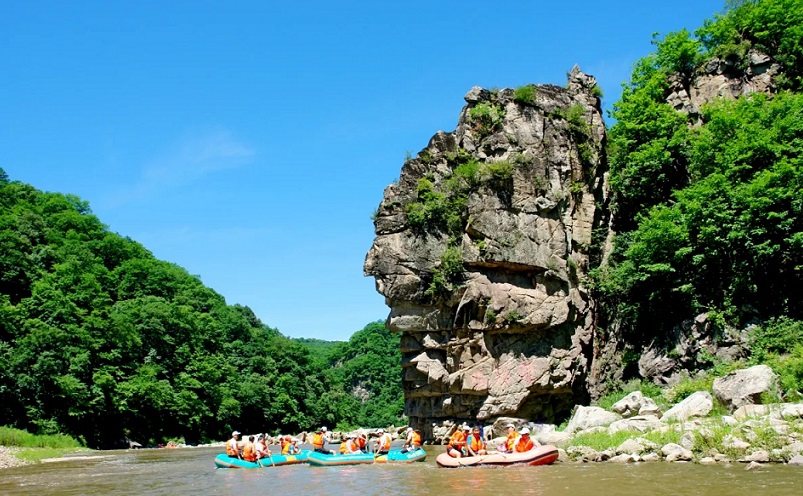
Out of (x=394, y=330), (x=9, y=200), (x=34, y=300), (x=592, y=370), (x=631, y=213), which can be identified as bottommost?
(x=592, y=370)

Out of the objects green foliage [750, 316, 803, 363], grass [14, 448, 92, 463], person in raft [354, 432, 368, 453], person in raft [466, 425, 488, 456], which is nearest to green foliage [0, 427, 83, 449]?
grass [14, 448, 92, 463]

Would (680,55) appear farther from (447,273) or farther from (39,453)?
(39,453)

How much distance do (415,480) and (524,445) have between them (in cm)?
388

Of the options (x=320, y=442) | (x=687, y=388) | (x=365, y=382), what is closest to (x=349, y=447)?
(x=320, y=442)

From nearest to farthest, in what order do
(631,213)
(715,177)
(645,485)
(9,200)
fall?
(645,485), (715,177), (631,213), (9,200)

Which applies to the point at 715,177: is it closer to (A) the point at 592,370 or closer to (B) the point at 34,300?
(A) the point at 592,370

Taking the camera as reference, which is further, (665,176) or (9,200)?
(9,200)

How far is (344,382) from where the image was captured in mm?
92938

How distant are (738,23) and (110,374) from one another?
4028 cm

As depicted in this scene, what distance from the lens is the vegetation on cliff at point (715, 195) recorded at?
25.7 meters

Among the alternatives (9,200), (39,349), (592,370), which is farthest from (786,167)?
(9,200)

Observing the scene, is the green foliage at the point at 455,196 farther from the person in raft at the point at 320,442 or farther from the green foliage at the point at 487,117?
the person in raft at the point at 320,442

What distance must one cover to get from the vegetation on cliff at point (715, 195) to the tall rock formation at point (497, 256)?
2051 millimetres

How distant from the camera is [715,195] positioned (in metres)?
27.2
